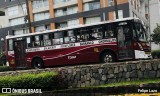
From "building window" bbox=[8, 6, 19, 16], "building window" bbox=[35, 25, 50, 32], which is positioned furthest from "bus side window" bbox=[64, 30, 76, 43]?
"building window" bbox=[8, 6, 19, 16]

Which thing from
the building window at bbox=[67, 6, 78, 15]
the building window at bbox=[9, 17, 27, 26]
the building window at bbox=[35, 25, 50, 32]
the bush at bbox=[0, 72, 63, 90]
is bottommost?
the bush at bbox=[0, 72, 63, 90]

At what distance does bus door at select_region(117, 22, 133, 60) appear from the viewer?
75.6ft

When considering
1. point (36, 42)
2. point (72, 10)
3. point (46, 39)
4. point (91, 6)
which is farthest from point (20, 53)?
point (72, 10)

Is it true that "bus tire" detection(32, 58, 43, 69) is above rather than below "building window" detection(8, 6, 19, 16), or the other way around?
below

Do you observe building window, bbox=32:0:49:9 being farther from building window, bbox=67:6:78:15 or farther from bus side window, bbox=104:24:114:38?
bus side window, bbox=104:24:114:38

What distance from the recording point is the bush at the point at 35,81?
20.6 metres

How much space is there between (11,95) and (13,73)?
337cm

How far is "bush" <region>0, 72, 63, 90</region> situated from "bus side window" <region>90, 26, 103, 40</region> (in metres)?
4.88

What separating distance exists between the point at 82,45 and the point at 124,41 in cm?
324

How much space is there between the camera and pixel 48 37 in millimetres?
26906

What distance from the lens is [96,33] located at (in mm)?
24516

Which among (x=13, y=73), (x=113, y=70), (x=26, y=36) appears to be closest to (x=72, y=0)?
(x=26, y=36)

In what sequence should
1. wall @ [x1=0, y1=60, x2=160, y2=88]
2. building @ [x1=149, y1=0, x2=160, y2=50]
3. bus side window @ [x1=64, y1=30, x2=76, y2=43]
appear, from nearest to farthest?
wall @ [x1=0, y1=60, x2=160, y2=88], bus side window @ [x1=64, y1=30, x2=76, y2=43], building @ [x1=149, y1=0, x2=160, y2=50]

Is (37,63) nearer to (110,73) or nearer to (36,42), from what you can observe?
(36,42)
